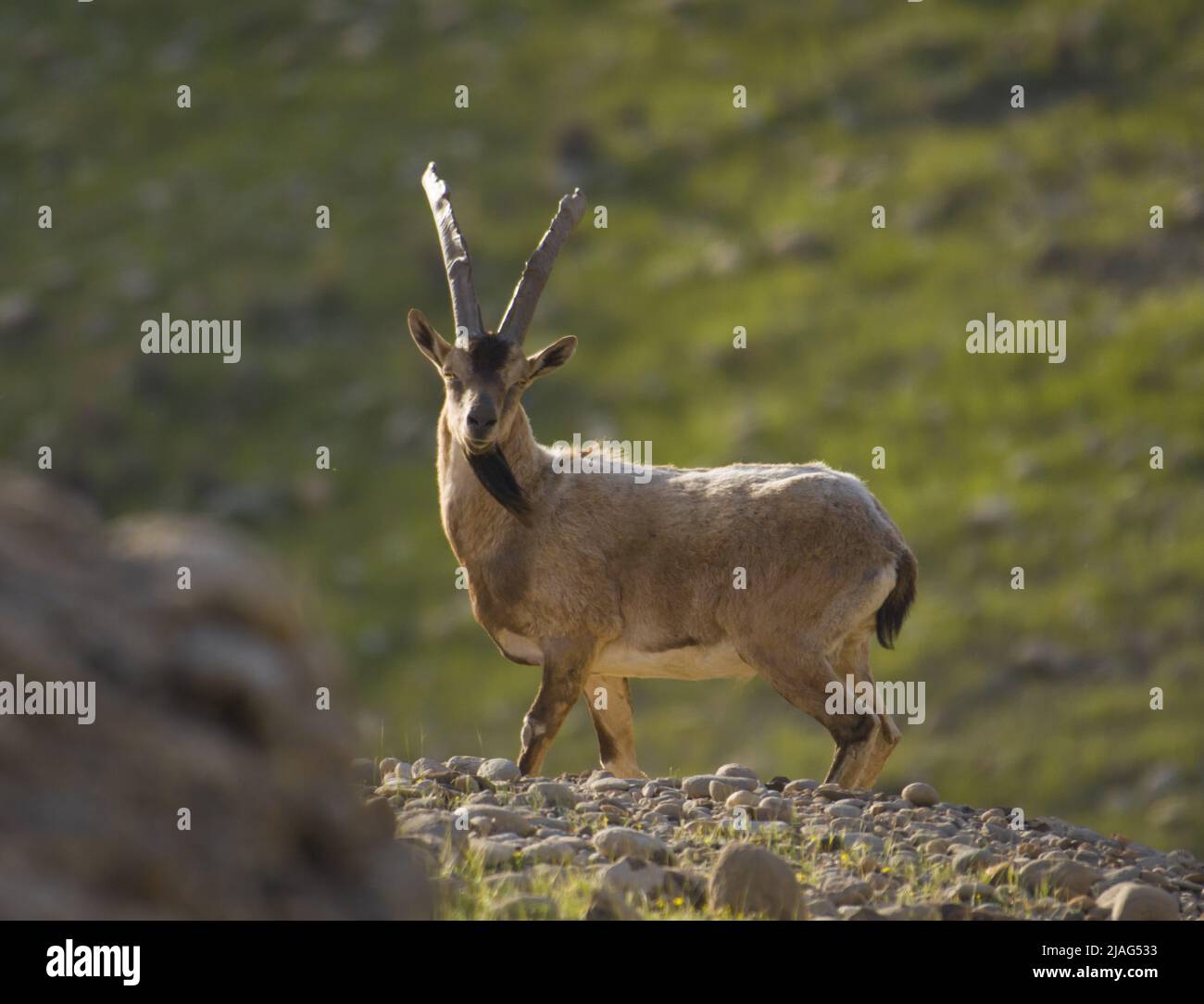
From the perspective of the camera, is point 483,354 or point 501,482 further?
point 501,482

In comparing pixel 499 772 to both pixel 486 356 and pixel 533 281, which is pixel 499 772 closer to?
Result: pixel 486 356

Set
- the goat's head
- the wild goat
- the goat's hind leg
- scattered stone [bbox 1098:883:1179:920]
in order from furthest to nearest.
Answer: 1. the goat's head
2. the wild goat
3. the goat's hind leg
4. scattered stone [bbox 1098:883:1179:920]

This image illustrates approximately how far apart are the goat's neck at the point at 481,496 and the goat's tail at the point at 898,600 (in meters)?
2.51

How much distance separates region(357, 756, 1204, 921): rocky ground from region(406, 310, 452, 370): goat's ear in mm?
3031

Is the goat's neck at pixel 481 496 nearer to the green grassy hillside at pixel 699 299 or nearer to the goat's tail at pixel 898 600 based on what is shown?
the goat's tail at pixel 898 600

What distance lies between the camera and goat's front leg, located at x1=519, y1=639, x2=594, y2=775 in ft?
42.0

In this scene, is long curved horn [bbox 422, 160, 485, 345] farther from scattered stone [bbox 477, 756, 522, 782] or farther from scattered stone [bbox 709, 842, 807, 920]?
scattered stone [bbox 709, 842, 807, 920]

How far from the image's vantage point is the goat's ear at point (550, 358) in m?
13.7

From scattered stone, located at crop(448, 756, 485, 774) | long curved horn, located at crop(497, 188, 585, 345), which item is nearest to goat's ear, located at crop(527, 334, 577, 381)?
long curved horn, located at crop(497, 188, 585, 345)

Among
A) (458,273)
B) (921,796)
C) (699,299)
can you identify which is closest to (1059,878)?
(921,796)

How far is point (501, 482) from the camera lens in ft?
43.7

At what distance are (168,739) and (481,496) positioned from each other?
750cm
